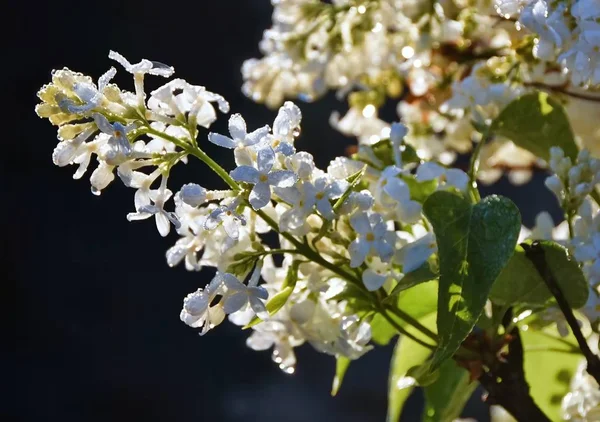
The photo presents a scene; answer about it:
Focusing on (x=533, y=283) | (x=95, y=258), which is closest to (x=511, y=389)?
(x=533, y=283)

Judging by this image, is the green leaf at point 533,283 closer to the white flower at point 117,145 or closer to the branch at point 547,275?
the branch at point 547,275

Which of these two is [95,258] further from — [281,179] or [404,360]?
[281,179]

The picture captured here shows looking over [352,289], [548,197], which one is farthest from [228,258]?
[548,197]

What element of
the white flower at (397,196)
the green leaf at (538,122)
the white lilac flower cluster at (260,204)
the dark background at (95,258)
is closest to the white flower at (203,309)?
the white lilac flower cluster at (260,204)

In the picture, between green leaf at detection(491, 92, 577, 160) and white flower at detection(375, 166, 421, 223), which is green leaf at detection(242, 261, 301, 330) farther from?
green leaf at detection(491, 92, 577, 160)

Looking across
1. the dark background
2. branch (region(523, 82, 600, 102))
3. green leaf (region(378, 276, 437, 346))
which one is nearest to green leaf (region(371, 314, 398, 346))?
green leaf (region(378, 276, 437, 346))

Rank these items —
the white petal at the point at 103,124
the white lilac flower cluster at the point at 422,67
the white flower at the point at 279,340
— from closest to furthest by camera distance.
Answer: the white petal at the point at 103,124
the white flower at the point at 279,340
the white lilac flower cluster at the point at 422,67

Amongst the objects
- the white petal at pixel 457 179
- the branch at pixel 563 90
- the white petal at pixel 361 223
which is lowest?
the branch at pixel 563 90
